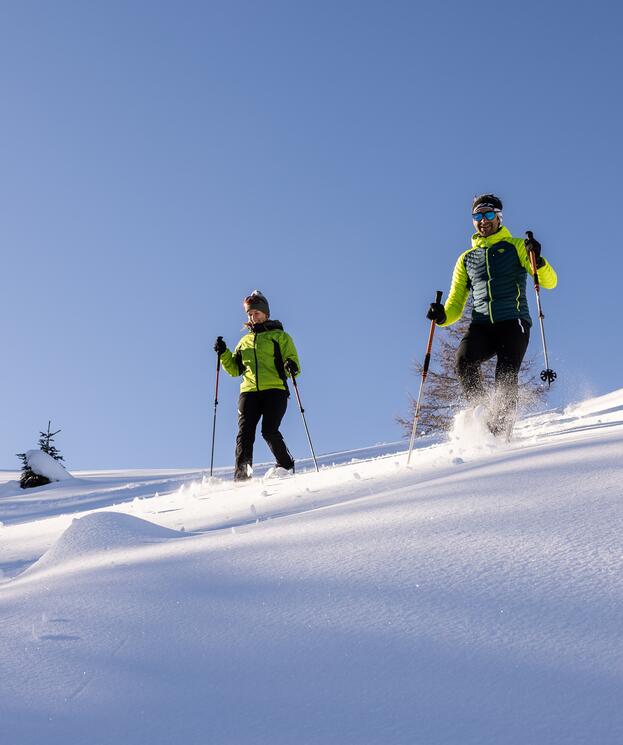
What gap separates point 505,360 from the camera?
6129mm

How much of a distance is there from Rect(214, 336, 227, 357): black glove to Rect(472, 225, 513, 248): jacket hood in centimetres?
339

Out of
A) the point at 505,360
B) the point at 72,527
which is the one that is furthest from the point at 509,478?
the point at 505,360

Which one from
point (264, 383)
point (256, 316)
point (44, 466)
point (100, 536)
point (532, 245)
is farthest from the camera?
point (44, 466)

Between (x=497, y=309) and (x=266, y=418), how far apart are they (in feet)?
9.96

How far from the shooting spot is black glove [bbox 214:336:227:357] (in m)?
8.45

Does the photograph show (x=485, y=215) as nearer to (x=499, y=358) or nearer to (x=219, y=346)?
(x=499, y=358)

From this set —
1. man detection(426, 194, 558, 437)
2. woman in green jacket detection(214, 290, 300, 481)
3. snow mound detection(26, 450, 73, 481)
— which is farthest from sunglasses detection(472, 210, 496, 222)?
snow mound detection(26, 450, 73, 481)

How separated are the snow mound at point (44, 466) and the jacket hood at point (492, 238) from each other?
994 centimetres

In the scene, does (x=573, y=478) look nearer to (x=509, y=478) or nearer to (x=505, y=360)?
(x=509, y=478)

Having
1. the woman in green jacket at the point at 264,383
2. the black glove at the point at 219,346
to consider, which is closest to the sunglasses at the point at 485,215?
the woman in green jacket at the point at 264,383

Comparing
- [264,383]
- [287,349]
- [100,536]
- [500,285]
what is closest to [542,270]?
[500,285]

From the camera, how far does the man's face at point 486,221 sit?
626 cm

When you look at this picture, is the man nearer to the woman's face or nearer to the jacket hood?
the jacket hood

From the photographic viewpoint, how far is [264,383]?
8.02m
